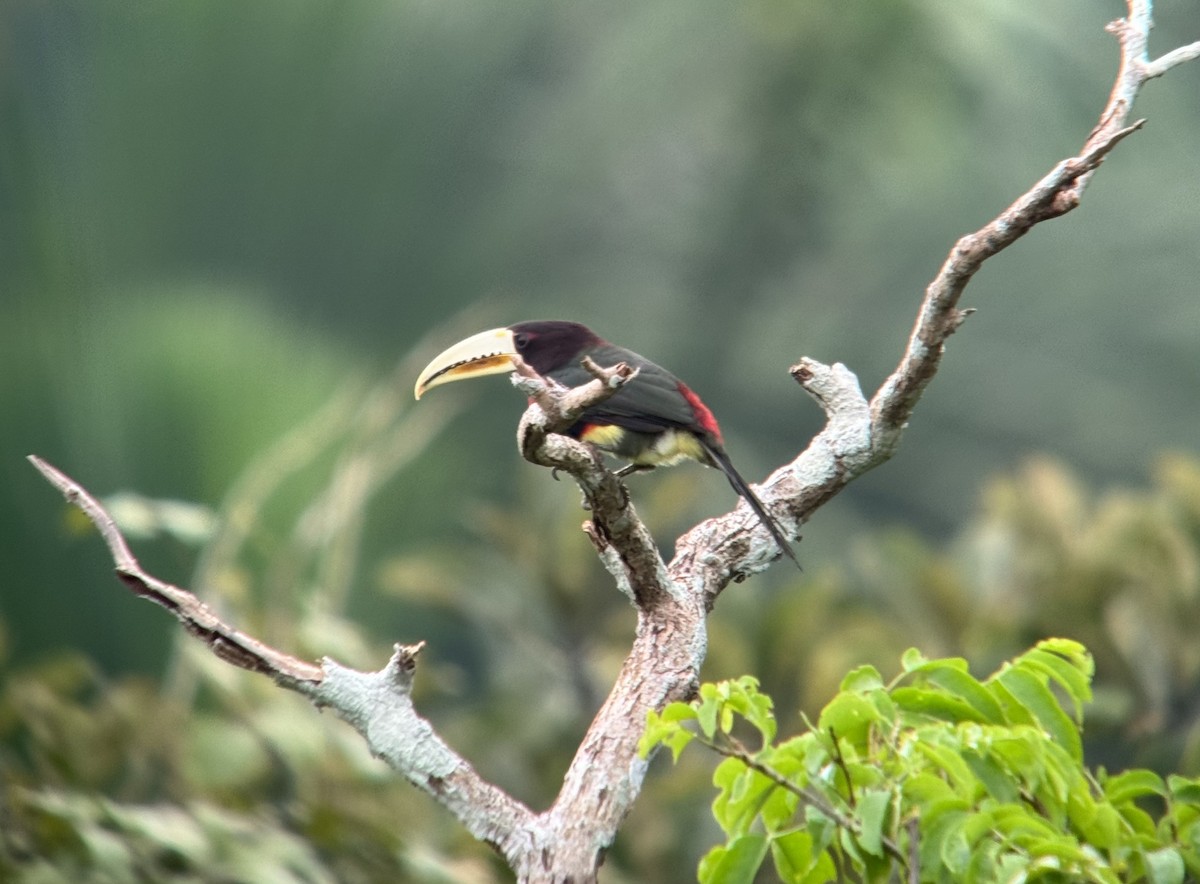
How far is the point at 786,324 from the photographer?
8484 millimetres

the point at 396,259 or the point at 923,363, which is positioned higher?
the point at 396,259

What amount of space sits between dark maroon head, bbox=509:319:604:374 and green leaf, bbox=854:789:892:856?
1.54 meters

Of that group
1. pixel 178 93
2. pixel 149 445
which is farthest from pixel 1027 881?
pixel 178 93

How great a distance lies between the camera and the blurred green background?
161 inches

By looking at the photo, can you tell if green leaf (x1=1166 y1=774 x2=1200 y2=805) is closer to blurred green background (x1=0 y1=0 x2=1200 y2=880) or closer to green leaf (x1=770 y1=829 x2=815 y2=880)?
green leaf (x1=770 y1=829 x2=815 y2=880)

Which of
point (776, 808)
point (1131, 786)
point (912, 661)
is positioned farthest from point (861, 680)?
point (1131, 786)

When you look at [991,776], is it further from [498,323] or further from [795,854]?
[498,323]

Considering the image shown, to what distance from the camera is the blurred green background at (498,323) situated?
4.09 m

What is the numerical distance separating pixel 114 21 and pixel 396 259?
5.09ft

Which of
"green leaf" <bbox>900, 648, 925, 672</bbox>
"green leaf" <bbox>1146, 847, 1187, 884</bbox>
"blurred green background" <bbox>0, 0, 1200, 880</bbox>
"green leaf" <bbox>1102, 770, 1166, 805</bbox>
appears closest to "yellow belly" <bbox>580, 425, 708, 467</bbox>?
"blurred green background" <bbox>0, 0, 1200, 880</bbox>

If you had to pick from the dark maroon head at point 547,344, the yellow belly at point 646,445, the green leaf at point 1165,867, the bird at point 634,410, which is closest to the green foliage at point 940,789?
the green leaf at point 1165,867

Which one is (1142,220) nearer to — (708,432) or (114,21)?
(114,21)

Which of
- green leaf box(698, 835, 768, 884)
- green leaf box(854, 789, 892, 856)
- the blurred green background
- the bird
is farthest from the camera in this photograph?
the blurred green background

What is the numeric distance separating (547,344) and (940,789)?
1610 millimetres
